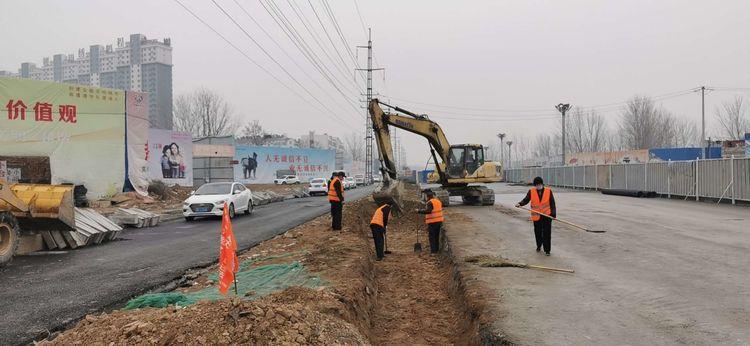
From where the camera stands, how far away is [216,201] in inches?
744

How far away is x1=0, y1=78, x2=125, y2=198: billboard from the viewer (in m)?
21.5

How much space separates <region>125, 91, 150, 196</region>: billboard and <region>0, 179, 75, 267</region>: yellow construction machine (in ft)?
51.2

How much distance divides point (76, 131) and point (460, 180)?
17539 mm

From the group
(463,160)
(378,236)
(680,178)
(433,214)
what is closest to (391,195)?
(433,214)

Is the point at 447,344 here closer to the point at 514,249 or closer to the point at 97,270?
Result: the point at 514,249

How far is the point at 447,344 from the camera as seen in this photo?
21.0ft

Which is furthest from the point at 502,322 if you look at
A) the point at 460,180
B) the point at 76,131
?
the point at 76,131

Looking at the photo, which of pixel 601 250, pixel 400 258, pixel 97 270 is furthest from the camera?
pixel 400 258

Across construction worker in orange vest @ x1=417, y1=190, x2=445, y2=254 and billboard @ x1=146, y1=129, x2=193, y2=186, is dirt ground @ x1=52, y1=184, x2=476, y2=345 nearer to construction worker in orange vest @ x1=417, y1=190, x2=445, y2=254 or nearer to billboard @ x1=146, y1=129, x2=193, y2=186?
construction worker in orange vest @ x1=417, y1=190, x2=445, y2=254

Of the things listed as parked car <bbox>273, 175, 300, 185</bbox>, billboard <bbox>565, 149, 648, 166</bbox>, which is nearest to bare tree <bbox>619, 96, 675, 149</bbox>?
billboard <bbox>565, 149, 648, 166</bbox>

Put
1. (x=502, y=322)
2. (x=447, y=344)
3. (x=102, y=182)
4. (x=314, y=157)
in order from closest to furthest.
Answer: (x=502, y=322) < (x=447, y=344) < (x=102, y=182) < (x=314, y=157)

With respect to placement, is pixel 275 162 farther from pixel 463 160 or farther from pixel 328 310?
pixel 328 310

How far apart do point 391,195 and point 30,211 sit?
10.1 metres

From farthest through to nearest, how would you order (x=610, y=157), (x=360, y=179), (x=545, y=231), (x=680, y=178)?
(x=360, y=179), (x=610, y=157), (x=680, y=178), (x=545, y=231)
